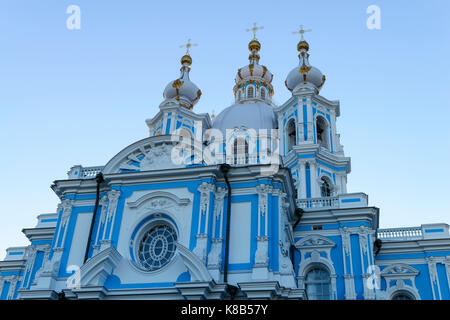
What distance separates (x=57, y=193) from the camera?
20.1 meters

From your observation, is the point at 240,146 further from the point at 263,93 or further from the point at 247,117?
the point at 263,93

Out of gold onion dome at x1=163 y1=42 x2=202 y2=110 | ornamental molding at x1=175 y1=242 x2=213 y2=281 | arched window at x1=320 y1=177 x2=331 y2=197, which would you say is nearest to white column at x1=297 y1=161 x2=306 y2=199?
arched window at x1=320 y1=177 x2=331 y2=197

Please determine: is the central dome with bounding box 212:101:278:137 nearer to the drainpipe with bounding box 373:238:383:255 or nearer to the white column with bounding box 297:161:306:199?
the white column with bounding box 297:161:306:199

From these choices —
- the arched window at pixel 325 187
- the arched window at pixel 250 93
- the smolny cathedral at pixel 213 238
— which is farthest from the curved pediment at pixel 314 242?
the arched window at pixel 250 93

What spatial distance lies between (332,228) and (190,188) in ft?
23.5

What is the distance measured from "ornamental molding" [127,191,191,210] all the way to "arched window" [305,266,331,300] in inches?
281

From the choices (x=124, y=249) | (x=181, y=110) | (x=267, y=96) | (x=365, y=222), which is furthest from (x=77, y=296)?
(x=267, y=96)

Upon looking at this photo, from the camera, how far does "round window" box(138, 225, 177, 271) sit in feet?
56.2

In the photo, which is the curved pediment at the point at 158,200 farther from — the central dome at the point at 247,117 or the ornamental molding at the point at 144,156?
the central dome at the point at 247,117

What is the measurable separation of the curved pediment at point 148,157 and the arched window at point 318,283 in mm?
7575

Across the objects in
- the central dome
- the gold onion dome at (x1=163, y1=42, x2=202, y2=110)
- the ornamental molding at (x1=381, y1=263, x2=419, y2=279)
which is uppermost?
the gold onion dome at (x1=163, y1=42, x2=202, y2=110)

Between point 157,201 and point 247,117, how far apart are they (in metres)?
15.9

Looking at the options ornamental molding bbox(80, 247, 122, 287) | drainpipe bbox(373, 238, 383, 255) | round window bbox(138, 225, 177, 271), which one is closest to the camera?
ornamental molding bbox(80, 247, 122, 287)

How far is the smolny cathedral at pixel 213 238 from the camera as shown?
16.2m
